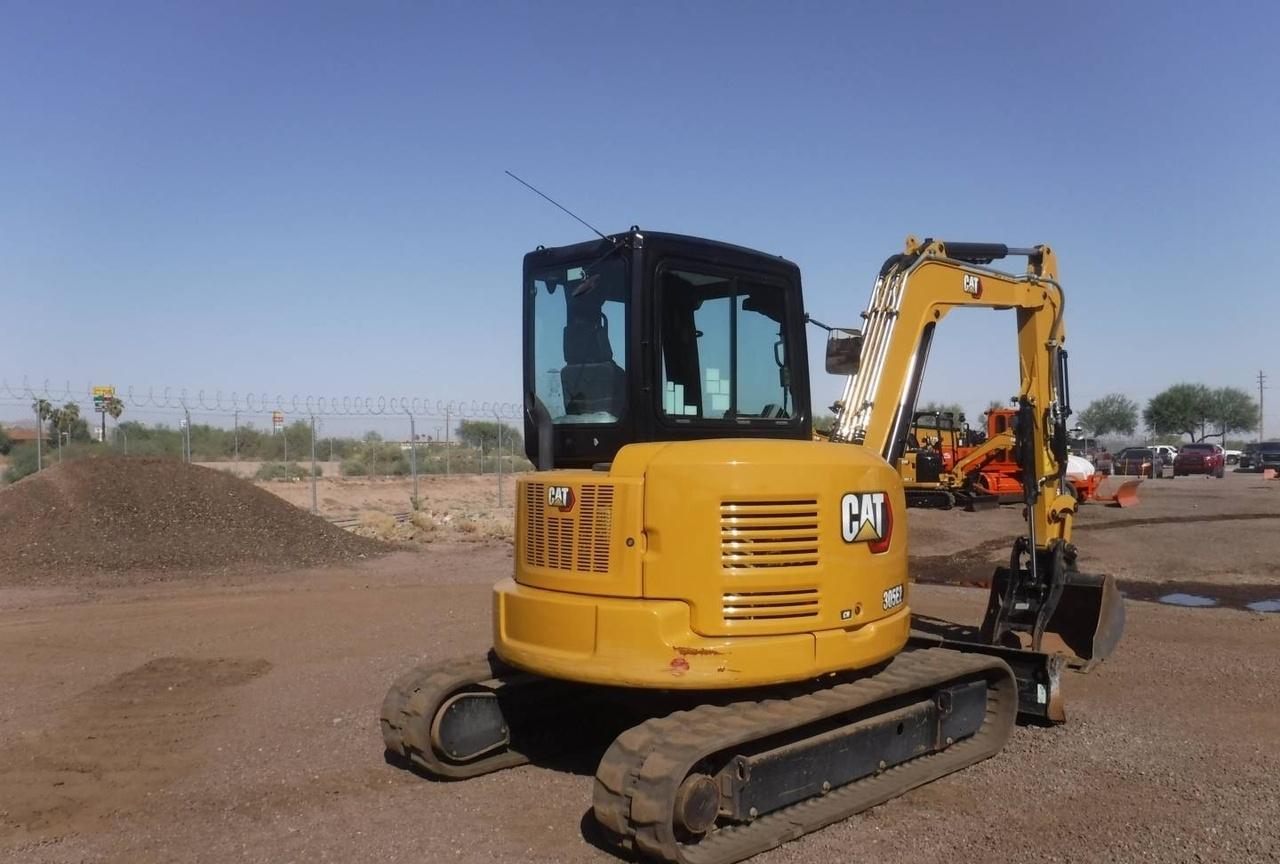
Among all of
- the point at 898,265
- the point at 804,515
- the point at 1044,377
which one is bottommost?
the point at 804,515

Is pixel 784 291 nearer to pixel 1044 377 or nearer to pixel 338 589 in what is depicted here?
pixel 1044 377

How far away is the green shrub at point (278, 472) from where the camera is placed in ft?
116

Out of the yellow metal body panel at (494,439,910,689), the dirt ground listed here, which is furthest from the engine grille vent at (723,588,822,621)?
the dirt ground

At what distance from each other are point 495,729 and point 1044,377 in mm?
5147

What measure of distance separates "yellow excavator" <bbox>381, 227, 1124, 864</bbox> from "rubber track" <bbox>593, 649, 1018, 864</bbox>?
0.01 m

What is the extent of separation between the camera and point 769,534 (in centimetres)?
531

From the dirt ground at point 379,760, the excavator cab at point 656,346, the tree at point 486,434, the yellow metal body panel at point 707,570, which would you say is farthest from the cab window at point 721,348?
the tree at point 486,434

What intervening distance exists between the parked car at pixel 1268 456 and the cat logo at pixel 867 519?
48036 mm

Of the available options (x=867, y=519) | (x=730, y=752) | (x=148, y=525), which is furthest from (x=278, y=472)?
(x=730, y=752)

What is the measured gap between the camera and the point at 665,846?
181 inches

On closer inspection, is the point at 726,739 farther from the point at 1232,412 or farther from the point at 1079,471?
the point at 1232,412

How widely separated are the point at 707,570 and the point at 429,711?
6.10 feet

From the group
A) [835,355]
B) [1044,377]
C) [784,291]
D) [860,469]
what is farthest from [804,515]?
[1044,377]

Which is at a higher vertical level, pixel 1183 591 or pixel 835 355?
pixel 835 355
